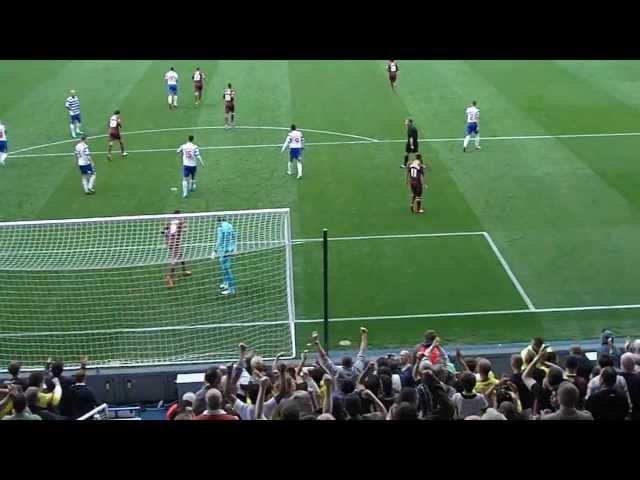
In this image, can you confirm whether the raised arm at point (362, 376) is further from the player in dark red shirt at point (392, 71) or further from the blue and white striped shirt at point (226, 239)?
the player in dark red shirt at point (392, 71)

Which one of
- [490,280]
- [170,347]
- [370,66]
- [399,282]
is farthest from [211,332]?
[370,66]

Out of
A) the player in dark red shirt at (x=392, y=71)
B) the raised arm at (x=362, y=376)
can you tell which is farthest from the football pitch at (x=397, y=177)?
the raised arm at (x=362, y=376)

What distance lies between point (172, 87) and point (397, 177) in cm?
1005

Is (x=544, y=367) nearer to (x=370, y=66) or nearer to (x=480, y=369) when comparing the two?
(x=480, y=369)

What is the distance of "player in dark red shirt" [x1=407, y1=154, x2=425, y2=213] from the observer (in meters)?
19.2

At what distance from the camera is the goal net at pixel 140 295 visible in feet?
46.4


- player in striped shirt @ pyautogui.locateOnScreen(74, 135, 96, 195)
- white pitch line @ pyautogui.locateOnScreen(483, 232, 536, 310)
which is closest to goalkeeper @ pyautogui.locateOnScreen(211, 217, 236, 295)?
white pitch line @ pyautogui.locateOnScreen(483, 232, 536, 310)

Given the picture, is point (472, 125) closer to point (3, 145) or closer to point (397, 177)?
point (397, 177)

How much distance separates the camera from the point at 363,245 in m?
18.2

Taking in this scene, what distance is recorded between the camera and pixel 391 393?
8789 mm

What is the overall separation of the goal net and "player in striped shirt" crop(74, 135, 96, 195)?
3919 mm

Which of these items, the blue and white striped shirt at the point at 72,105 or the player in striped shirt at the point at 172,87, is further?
the player in striped shirt at the point at 172,87

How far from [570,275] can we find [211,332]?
709 centimetres

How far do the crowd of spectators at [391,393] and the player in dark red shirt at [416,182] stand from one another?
30.6ft
